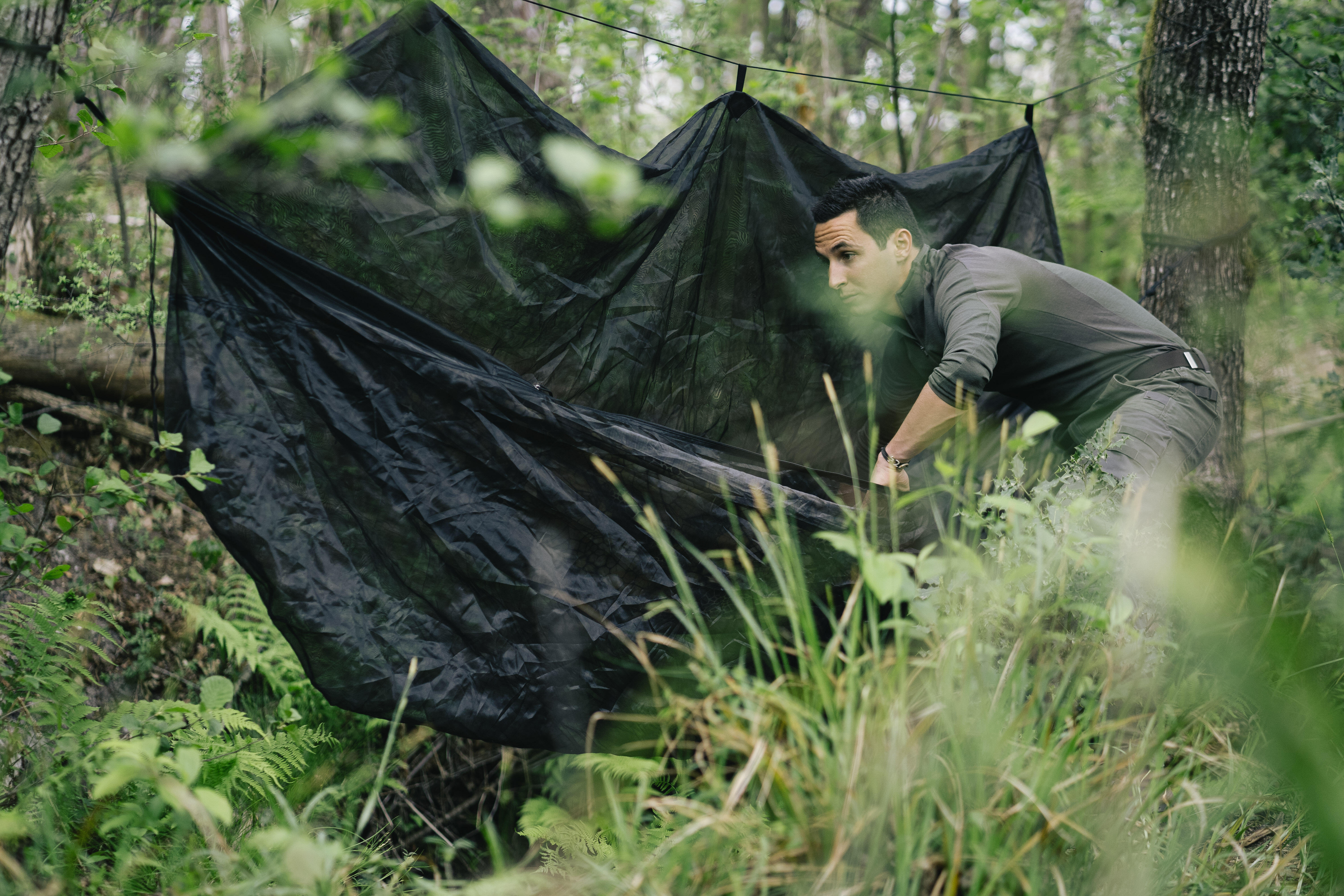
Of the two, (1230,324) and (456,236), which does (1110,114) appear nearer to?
(1230,324)

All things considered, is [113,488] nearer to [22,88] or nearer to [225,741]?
[225,741]

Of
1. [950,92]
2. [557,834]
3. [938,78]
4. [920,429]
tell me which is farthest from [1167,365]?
[938,78]

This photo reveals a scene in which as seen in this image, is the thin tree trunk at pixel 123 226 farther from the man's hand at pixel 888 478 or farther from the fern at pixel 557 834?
the man's hand at pixel 888 478

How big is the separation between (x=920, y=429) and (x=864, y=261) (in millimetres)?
570

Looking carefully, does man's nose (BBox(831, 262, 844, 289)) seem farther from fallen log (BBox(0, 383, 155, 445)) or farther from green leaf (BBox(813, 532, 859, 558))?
fallen log (BBox(0, 383, 155, 445))

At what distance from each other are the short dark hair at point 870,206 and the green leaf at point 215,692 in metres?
2.07

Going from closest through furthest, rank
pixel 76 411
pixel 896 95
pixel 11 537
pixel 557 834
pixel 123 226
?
pixel 11 537 → pixel 557 834 → pixel 123 226 → pixel 76 411 → pixel 896 95

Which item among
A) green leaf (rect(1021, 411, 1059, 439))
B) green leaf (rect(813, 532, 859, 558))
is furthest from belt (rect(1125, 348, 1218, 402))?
green leaf (rect(813, 532, 859, 558))

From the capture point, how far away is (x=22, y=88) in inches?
72.7

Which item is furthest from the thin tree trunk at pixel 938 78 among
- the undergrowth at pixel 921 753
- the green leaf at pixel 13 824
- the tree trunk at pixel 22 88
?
the green leaf at pixel 13 824

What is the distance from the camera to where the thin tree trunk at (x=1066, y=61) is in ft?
19.8

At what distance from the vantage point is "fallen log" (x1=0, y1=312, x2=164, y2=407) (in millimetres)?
2744

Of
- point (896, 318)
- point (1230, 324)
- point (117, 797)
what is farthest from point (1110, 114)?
point (117, 797)

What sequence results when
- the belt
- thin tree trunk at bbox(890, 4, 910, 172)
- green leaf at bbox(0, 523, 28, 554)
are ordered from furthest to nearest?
thin tree trunk at bbox(890, 4, 910, 172) < the belt < green leaf at bbox(0, 523, 28, 554)
